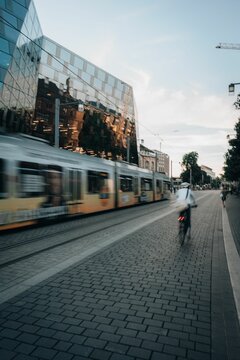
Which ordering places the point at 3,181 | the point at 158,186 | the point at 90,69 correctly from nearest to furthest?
the point at 3,181 → the point at 158,186 → the point at 90,69

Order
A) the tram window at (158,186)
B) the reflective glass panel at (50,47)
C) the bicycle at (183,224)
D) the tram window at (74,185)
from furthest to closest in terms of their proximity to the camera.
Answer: the reflective glass panel at (50,47), the tram window at (158,186), the tram window at (74,185), the bicycle at (183,224)

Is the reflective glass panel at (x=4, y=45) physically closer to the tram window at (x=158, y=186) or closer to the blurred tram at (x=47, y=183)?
the blurred tram at (x=47, y=183)

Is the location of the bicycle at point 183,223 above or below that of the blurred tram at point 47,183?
below

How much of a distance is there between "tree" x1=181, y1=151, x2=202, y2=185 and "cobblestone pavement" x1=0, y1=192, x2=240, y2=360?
398 feet

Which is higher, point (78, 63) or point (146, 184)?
point (78, 63)

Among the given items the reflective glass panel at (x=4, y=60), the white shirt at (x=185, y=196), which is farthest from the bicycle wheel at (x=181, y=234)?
the reflective glass panel at (x=4, y=60)

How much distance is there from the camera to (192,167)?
128625 millimetres

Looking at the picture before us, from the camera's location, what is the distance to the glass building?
26.7 metres

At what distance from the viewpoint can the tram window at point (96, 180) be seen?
1679cm

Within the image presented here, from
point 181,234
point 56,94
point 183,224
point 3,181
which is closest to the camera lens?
point 181,234

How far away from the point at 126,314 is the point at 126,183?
1843cm

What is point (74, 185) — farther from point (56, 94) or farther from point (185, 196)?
point (56, 94)

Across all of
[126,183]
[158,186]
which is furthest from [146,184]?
[126,183]

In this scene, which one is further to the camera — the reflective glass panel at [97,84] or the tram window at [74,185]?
the reflective glass panel at [97,84]
